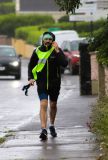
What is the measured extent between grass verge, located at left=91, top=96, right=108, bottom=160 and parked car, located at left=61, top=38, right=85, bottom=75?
2540 cm

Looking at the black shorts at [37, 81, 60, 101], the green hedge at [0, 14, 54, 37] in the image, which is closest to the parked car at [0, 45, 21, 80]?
the black shorts at [37, 81, 60, 101]

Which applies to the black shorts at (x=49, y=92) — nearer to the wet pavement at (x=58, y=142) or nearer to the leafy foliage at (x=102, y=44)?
the wet pavement at (x=58, y=142)

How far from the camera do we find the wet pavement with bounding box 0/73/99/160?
11812 mm

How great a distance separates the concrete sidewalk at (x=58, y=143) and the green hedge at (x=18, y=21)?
60.7 m

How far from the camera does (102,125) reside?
487 inches

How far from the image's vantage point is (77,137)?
1421cm

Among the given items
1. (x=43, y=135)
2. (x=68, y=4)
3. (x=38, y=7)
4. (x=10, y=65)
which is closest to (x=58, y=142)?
(x=43, y=135)

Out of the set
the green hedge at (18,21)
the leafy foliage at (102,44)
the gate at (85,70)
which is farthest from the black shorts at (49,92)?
the green hedge at (18,21)

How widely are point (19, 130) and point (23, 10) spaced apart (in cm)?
7063

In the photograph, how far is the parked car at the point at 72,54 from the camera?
133 ft

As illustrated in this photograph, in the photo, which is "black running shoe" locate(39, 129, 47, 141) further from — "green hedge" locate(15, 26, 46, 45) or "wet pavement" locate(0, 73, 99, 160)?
"green hedge" locate(15, 26, 46, 45)

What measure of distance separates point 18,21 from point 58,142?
66525 millimetres

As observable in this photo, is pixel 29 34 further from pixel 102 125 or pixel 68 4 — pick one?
pixel 102 125

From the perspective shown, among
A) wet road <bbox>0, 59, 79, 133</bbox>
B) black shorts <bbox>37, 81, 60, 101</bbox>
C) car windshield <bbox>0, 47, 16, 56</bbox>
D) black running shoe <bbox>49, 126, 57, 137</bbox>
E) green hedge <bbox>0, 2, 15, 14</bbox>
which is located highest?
black shorts <bbox>37, 81, 60, 101</bbox>
